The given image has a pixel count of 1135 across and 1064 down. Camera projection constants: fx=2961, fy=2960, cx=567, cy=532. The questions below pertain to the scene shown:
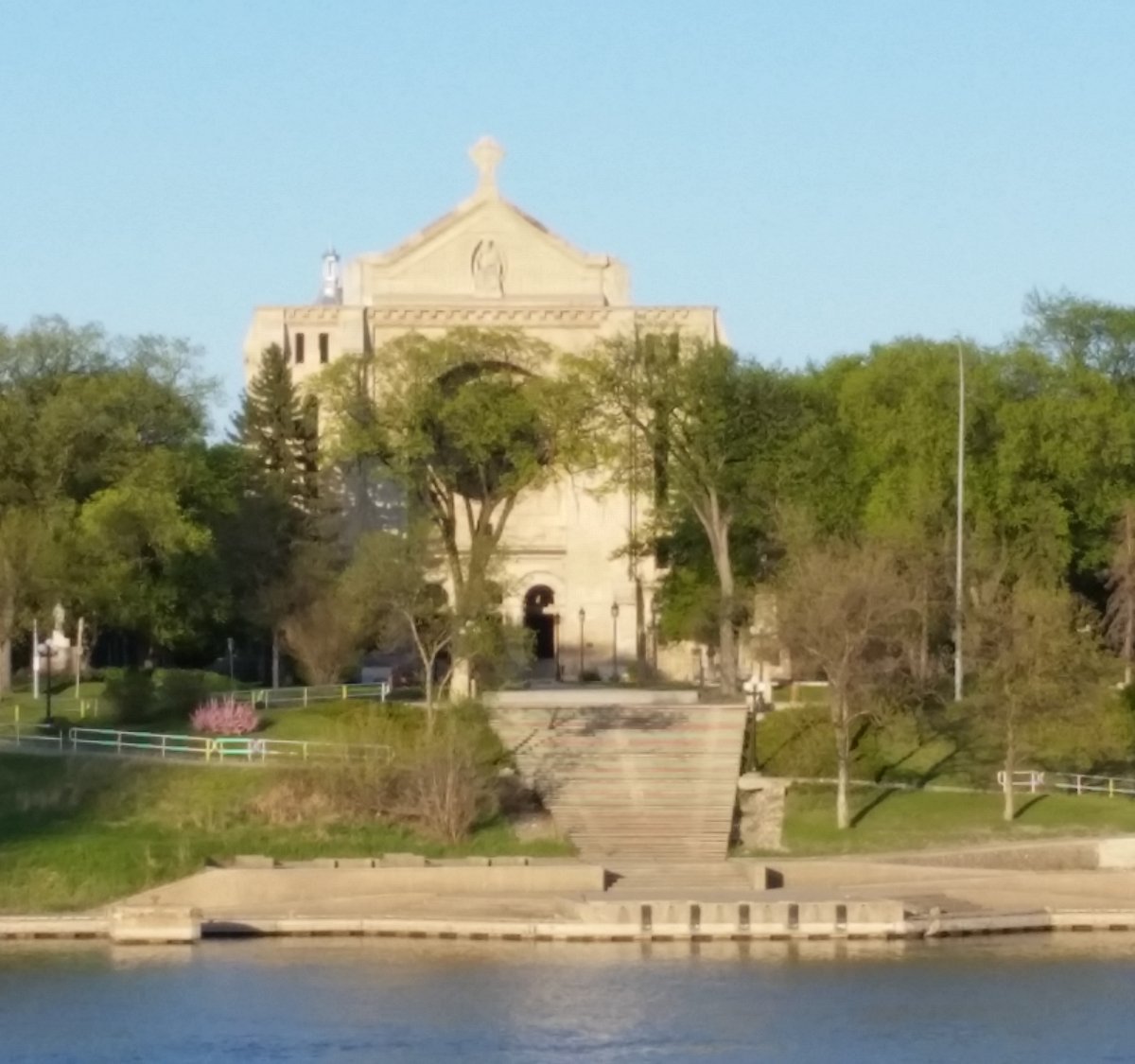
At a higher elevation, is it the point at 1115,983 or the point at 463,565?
the point at 463,565

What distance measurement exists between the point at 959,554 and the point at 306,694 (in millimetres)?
14941

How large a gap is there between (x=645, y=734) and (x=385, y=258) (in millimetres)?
29230

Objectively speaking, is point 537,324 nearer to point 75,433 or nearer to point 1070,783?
point 75,433

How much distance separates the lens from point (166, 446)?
76438 millimetres

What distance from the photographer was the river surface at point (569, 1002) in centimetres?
3859

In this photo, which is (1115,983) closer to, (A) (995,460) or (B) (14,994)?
(B) (14,994)

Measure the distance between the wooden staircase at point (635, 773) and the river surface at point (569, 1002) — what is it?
24.2 feet

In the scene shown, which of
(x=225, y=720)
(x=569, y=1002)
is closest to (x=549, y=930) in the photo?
(x=569, y=1002)

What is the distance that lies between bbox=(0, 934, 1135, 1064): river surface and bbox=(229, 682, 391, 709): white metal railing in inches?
726

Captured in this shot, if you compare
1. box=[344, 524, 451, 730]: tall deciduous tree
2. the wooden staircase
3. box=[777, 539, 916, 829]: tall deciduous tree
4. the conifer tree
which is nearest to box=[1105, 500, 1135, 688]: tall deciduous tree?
box=[777, 539, 916, 829]: tall deciduous tree

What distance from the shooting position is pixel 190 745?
195ft

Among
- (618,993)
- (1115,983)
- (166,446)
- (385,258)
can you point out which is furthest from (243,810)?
(385,258)

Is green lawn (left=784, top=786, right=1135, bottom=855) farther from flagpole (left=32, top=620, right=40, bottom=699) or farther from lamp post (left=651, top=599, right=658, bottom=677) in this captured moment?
lamp post (left=651, top=599, right=658, bottom=677)

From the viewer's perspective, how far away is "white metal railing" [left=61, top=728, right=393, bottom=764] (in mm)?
57344
